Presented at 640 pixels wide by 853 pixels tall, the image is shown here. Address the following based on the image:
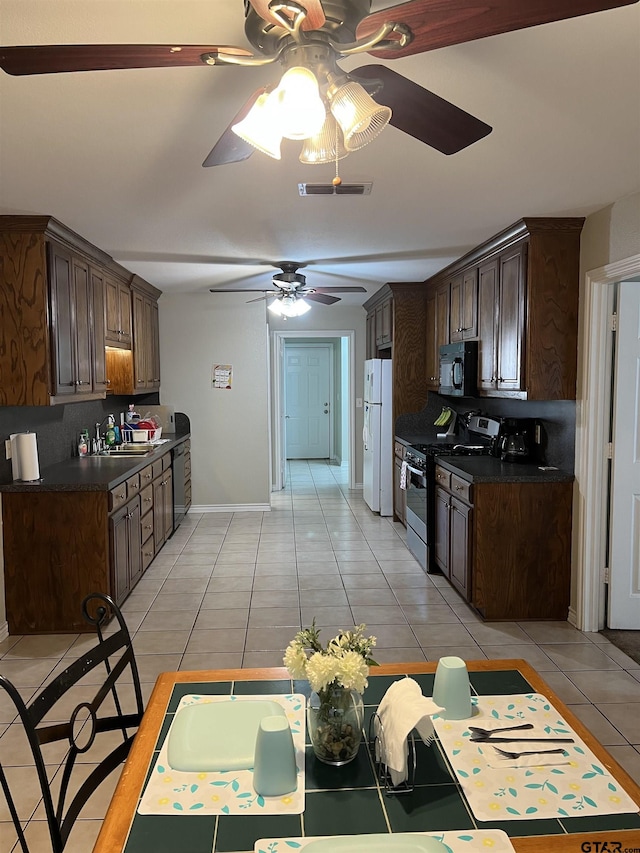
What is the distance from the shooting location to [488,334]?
4.47m

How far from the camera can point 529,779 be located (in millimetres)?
1326

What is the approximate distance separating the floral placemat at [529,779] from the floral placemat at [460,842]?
48 millimetres

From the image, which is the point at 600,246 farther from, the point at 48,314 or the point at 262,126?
the point at 48,314

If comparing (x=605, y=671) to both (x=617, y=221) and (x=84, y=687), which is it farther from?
(x=84, y=687)

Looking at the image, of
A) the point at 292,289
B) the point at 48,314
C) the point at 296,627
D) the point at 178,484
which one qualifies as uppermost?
the point at 292,289

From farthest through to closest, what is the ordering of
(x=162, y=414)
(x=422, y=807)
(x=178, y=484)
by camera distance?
(x=162, y=414) < (x=178, y=484) < (x=422, y=807)

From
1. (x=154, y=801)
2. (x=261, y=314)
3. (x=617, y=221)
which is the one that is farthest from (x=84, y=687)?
(x=261, y=314)

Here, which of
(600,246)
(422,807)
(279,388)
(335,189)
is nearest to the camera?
(422,807)

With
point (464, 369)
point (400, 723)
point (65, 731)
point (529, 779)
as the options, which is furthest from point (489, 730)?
point (464, 369)

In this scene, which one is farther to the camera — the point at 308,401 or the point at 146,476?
the point at 308,401

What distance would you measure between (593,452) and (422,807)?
2856 mm

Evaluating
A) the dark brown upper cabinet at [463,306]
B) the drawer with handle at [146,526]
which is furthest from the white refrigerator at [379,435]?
the drawer with handle at [146,526]

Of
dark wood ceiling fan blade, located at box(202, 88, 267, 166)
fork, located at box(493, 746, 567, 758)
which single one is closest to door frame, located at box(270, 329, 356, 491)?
dark wood ceiling fan blade, located at box(202, 88, 267, 166)

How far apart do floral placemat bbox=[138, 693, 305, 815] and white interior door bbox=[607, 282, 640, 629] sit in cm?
293
